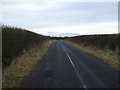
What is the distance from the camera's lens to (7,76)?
12.7m

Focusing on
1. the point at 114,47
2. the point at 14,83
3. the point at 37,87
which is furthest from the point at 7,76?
the point at 114,47

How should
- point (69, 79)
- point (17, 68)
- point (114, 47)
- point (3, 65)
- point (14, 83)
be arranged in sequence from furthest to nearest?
point (114, 47) → point (3, 65) → point (17, 68) → point (69, 79) → point (14, 83)

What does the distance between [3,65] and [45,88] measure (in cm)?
756

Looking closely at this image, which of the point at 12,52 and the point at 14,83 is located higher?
the point at 12,52

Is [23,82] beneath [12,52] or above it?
beneath

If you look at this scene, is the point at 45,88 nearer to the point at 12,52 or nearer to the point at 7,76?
the point at 7,76

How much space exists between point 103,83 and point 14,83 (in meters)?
3.91

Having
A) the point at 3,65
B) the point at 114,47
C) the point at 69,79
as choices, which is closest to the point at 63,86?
the point at 69,79

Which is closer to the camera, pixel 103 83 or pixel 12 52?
pixel 103 83

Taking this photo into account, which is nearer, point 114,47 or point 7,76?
point 7,76

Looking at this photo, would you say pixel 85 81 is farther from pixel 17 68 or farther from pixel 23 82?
pixel 17 68

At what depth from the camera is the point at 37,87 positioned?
9977mm

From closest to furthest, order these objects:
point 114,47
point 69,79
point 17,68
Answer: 1. point 69,79
2. point 17,68
3. point 114,47

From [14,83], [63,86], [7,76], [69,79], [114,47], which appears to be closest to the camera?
[63,86]
